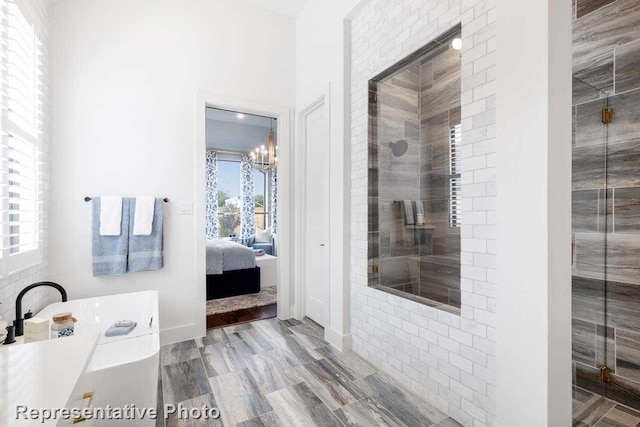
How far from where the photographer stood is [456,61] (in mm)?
1786

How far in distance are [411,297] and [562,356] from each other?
914mm

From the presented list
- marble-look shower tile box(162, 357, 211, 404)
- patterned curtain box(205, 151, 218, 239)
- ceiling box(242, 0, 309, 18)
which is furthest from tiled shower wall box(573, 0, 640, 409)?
patterned curtain box(205, 151, 218, 239)

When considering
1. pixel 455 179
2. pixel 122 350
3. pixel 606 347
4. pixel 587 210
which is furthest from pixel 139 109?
pixel 606 347

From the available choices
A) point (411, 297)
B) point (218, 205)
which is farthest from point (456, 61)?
point (218, 205)

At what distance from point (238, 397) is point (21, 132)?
2.19 m

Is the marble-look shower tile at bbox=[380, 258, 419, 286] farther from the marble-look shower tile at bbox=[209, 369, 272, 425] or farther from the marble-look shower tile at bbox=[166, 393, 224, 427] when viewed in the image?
the marble-look shower tile at bbox=[166, 393, 224, 427]

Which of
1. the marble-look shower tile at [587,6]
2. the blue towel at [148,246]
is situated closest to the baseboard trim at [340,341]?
the blue towel at [148,246]

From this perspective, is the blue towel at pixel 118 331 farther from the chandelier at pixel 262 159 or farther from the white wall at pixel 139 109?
the chandelier at pixel 262 159

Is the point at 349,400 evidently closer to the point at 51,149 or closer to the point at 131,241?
the point at 131,241

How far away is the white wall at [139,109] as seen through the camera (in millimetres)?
2469

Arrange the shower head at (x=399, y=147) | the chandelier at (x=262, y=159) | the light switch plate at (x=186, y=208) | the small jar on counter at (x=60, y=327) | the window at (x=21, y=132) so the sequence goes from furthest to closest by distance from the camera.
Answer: the chandelier at (x=262, y=159)
the light switch plate at (x=186, y=208)
the shower head at (x=399, y=147)
the window at (x=21, y=132)
the small jar on counter at (x=60, y=327)

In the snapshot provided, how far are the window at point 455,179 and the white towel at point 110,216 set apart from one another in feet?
8.82

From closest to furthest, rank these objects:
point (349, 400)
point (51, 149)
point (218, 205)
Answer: point (349, 400) → point (51, 149) → point (218, 205)

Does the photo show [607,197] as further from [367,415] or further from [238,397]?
[238,397]
